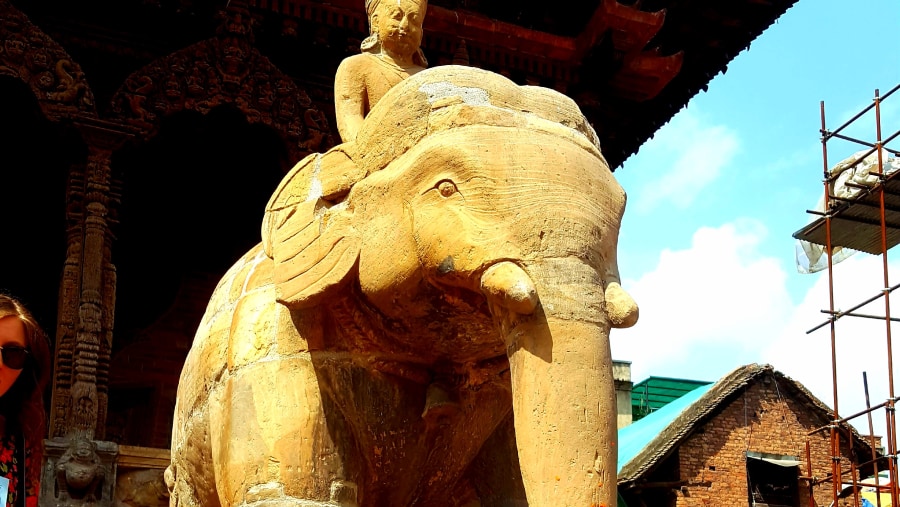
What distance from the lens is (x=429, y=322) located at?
4.62 metres

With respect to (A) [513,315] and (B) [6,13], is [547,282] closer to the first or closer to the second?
(A) [513,315]

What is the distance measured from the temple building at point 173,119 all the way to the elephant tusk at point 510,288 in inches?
198

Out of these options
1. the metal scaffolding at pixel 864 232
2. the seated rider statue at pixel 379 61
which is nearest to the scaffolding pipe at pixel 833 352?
the metal scaffolding at pixel 864 232

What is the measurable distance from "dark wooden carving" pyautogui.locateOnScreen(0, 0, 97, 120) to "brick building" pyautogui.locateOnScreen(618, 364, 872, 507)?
28.2ft

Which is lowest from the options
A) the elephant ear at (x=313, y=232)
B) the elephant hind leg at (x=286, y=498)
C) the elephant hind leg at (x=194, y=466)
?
the elephant hind leg at (x=286, y=498)

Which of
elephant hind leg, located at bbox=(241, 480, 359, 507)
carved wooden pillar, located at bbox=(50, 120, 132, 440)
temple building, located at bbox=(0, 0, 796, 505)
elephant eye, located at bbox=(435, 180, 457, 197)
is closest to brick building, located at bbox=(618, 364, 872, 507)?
temple building, located at bbox=(0, 0, 796, 505)

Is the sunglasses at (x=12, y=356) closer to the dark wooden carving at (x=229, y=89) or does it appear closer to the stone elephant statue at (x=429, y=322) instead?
the stone elephant statue at (x=429, y=322)

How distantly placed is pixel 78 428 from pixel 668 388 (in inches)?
572

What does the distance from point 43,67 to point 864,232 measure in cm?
856

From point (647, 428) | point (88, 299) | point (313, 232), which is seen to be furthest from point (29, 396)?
point (647, 428)

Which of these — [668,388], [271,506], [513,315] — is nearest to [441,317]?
[513,315]

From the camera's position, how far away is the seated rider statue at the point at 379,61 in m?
5.67

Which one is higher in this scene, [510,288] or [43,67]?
[43,67]

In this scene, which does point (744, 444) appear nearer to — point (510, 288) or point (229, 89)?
point (229, 89)
